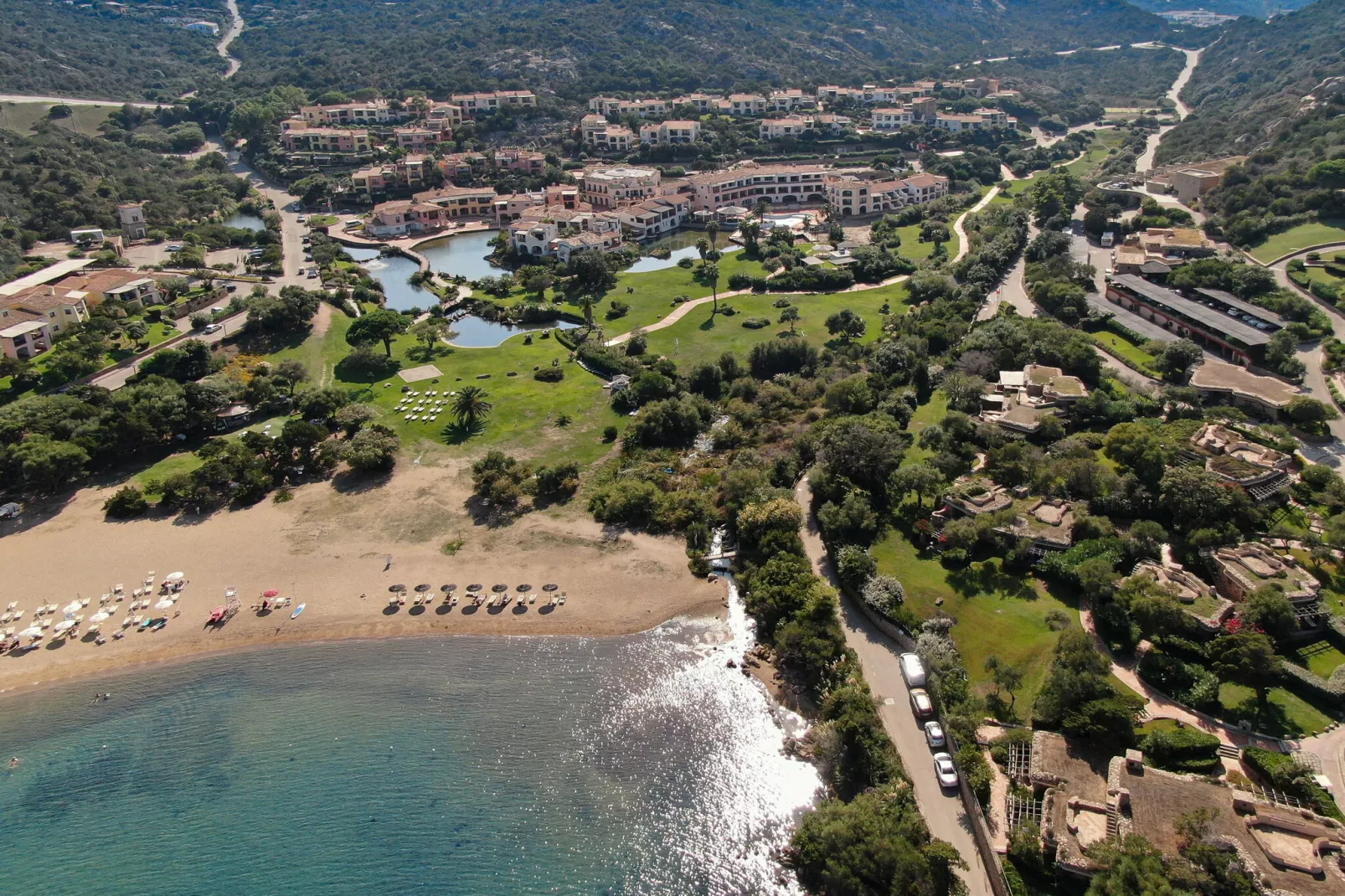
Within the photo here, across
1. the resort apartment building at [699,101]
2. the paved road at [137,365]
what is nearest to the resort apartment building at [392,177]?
the paved road at [137,365]

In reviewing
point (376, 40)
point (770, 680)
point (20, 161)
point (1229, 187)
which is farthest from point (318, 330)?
point (376, 40)

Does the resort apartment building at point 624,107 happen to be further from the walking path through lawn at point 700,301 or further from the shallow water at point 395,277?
the walking path through lawn at point 700,301

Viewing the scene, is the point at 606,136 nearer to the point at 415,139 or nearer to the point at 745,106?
the point at 745,106

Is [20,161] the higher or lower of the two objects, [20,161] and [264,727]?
the higher

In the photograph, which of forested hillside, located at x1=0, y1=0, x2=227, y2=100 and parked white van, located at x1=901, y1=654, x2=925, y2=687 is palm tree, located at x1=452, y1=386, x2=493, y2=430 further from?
forested hillside, located at x1=0, y1=0, x2=227, y2=100

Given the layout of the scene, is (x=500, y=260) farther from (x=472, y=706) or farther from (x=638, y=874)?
(x=638, y=874)
